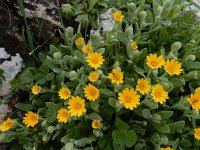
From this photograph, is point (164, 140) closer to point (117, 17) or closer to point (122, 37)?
point (122, 37)

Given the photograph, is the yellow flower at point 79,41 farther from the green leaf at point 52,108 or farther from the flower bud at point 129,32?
the green leaf at point 52,108

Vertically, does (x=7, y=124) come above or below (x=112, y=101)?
below

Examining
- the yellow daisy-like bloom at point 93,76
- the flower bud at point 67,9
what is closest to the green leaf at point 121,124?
the yellow daisy-like bloom at point 93,76

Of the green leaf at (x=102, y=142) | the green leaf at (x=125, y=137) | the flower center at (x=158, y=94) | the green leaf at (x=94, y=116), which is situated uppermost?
the flower center at (x=158, y=94)

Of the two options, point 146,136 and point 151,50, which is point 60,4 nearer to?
point 151,50

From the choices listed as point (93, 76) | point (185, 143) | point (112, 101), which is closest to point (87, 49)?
point (93, 76)
